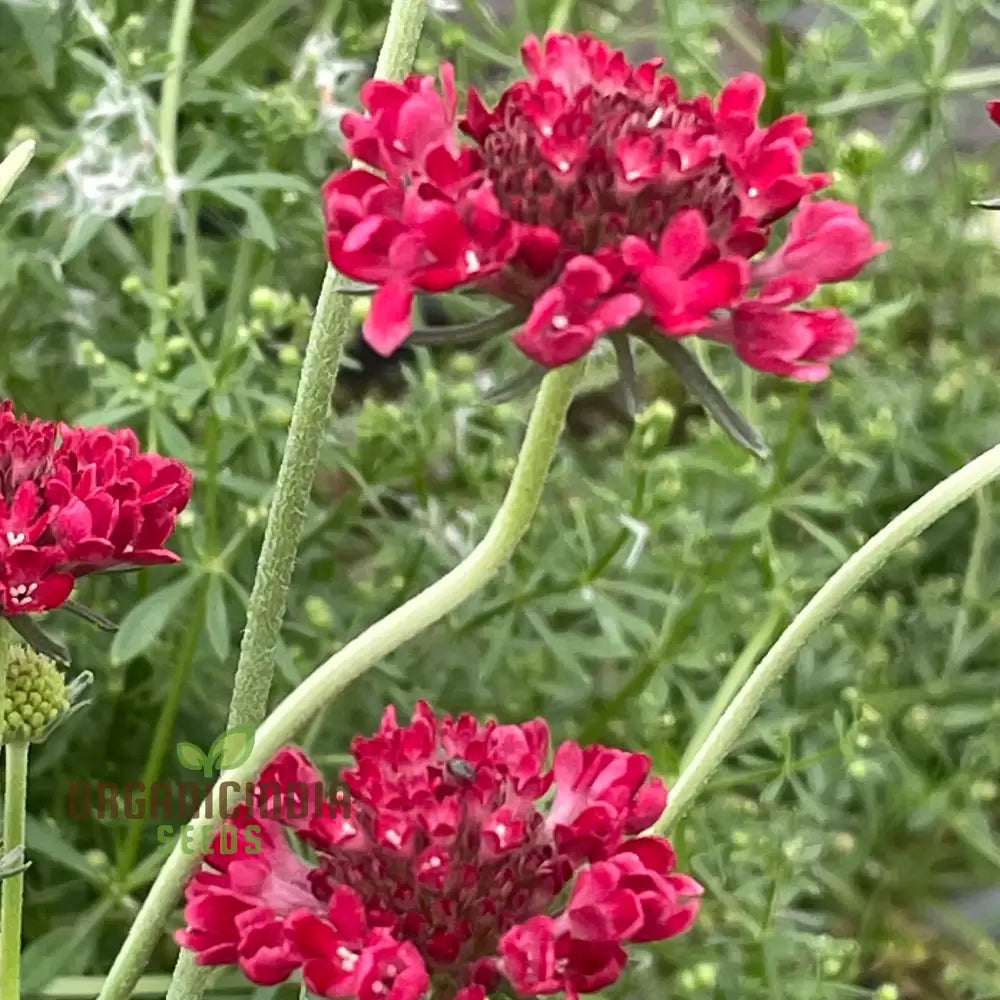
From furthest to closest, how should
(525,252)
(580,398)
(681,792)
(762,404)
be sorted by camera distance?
(580,398) → (762,404) → (681,792) → (525,252)

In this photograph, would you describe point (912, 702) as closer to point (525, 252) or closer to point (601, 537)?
point (601, 537)

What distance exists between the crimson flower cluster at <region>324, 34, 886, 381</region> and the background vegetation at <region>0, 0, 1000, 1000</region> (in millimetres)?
297

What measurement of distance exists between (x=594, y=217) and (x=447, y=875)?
0.18 meters

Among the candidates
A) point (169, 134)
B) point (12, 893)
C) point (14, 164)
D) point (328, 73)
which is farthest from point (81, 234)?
point (12, 893)

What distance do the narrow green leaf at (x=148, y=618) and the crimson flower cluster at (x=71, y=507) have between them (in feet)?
0.81

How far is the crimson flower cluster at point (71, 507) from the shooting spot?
38cm

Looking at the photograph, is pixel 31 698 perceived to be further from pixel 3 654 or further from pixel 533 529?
pixel 533 529

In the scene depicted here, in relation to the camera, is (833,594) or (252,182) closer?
(833,594)

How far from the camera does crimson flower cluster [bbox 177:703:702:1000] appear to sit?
0.35m

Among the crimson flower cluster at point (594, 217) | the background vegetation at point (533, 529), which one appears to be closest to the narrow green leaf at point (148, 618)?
the background vegetation at point (533, 529)

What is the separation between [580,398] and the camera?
128cm

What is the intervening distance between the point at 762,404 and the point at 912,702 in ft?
0.78

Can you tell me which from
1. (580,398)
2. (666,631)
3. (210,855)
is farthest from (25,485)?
(580,398)

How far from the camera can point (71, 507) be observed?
39 centimetres
